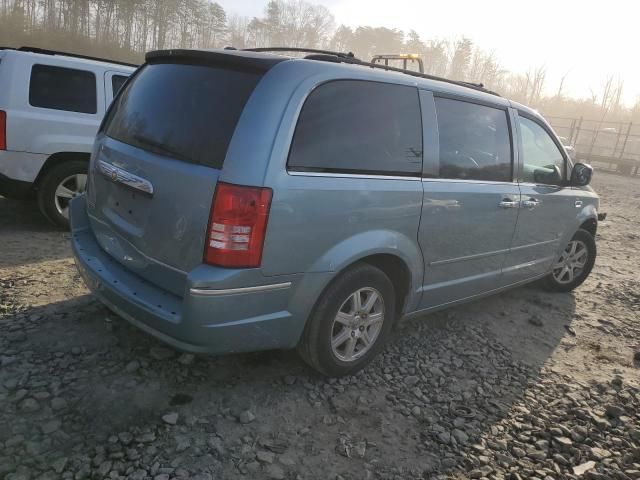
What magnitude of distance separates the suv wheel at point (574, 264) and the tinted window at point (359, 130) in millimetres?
2861

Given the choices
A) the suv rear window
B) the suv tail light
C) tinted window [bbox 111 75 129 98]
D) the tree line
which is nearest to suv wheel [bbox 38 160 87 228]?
tinted window [bbox 111 75 129 98]

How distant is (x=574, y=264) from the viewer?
16.5 ft

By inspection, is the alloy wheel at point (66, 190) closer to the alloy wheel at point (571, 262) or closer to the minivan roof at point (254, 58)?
the minivan roof at point (254, 58)

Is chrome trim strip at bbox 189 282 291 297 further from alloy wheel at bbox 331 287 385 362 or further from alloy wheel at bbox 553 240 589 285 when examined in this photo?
alloy wheel at bbox 553 240 589 285

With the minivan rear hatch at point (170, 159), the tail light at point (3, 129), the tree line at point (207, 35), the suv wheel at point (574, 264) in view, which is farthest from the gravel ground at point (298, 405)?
the tree line at point (207, 35)

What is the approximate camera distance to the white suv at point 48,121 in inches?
185

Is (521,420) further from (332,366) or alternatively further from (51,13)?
(51,13)

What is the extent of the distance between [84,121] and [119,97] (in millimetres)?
2434

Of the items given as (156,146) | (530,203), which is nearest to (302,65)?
(156,146)

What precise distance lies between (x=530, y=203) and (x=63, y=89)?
4.86m

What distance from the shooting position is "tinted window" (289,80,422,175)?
2.42 metres

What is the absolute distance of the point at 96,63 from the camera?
17.7 ft

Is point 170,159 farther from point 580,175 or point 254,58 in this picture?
point 580,175

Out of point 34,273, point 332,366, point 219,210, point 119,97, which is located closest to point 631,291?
point 332,366
